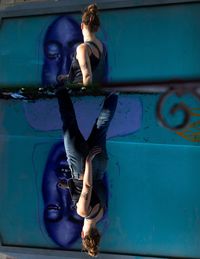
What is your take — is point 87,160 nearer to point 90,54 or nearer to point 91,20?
point 90,54

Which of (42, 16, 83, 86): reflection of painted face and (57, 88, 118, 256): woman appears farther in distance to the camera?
(42, 16, 83, 86): reflection of painted face

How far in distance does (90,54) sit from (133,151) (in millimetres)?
843

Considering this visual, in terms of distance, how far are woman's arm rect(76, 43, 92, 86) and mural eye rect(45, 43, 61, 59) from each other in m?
0.99

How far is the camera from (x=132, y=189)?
2965 mm

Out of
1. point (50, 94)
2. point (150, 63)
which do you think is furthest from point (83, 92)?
point (150, 63)

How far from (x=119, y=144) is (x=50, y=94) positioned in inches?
24.4

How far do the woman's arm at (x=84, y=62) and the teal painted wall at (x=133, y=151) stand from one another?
35cm

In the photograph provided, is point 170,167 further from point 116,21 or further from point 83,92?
point 116,21

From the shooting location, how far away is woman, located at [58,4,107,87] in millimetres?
2375

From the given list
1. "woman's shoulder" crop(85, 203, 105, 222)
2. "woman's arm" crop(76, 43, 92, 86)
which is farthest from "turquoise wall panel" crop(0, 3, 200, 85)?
"woman's shoulder" crop(85, 203, 105, 222)

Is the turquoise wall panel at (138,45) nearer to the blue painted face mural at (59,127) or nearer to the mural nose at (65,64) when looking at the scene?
the blue painted face mural at (59,127)

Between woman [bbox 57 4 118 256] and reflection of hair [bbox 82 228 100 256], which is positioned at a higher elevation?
woman [bbox 57 4 118 256]

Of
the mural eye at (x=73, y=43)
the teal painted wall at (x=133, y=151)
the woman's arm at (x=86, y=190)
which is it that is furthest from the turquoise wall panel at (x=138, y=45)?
the woman's arm at (x=86, y=190)

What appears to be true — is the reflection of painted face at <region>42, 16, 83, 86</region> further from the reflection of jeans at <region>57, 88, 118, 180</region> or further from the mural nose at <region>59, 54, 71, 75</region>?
the reflection of jeans at <region>57, 88, 118, 180</region>
